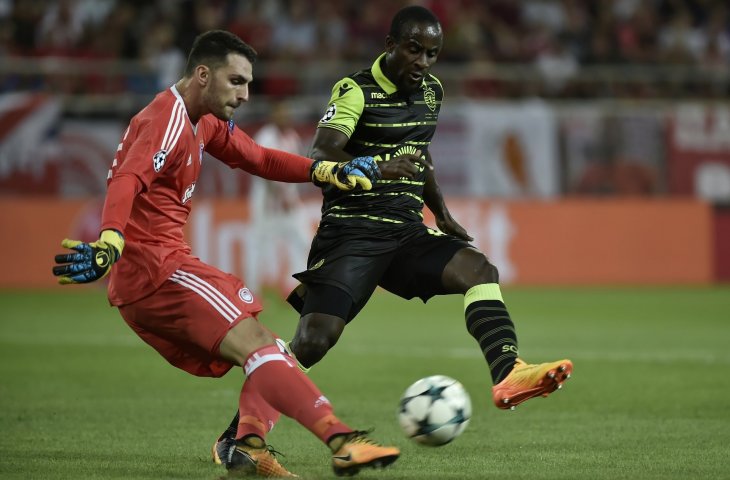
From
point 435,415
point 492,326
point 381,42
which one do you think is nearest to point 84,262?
point 435,415

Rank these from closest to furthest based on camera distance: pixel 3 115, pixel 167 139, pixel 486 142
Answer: pixel 167 139
pixel 3 115
pixel 486 142

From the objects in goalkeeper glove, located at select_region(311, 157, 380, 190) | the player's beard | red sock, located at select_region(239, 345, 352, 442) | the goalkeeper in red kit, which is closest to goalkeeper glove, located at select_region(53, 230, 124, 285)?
the goalkeeper in red kit

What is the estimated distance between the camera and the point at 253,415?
588 cm

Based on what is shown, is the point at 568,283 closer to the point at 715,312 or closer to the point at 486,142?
the point at 486,142

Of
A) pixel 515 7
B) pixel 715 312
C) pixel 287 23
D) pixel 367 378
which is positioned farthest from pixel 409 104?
pixel 515 7

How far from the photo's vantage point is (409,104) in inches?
264

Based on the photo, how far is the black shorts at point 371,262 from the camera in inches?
251

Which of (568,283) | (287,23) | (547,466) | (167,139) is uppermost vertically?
(287,23)

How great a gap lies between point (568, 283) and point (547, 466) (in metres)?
13.2

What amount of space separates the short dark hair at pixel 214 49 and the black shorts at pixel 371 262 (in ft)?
4.39

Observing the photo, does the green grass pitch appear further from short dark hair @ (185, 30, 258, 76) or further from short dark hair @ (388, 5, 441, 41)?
short dark hair @ (388, 5, 441, 41)

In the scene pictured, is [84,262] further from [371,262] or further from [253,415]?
[371,262]

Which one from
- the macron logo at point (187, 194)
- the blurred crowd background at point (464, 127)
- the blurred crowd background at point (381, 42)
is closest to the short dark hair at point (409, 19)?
the macron logo at point (187, 194)

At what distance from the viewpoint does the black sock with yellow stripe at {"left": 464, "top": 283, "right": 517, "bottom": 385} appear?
6043 mm
